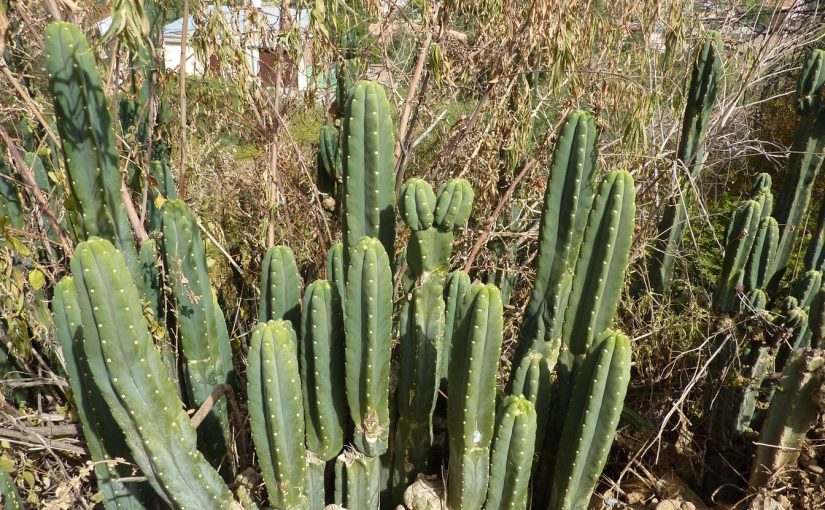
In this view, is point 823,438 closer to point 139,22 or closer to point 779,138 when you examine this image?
point 139,22

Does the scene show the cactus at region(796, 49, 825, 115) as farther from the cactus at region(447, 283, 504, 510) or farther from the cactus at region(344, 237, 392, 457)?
the cactus at region(344, 237, 392, 457)

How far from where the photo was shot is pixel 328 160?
11.9ft

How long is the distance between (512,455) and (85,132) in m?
1.99

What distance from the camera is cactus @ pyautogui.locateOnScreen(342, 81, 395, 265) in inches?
101

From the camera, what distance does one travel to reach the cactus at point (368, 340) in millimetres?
2396

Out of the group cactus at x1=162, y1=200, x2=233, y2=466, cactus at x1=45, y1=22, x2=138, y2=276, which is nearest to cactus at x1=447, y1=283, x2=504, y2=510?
cactus at x1=162, y1=200, x2=233, y2=466

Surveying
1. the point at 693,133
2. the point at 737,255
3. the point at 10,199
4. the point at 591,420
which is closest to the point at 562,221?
the point at 591,420

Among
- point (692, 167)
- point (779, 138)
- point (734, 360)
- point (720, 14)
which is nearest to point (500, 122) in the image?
point (692, 167)

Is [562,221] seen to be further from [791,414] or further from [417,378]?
[791,414]

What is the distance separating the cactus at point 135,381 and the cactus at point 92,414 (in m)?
0.17

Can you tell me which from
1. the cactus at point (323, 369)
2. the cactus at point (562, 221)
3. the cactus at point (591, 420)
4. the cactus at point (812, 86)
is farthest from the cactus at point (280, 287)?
the cactus at point (812, 86)

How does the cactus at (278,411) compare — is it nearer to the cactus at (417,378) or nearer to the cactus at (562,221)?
the cactus at (417,378)

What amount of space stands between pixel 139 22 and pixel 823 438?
352cm

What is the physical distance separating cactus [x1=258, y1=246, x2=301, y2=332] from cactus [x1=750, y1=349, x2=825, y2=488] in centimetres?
227
